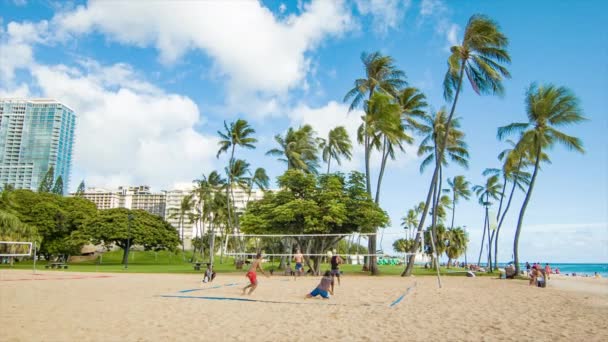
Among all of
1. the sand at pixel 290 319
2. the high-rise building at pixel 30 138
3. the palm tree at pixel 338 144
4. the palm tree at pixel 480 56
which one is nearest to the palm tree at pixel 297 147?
the palm tree at pixel 338 144

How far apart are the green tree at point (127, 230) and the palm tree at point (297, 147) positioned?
1790 centimetres

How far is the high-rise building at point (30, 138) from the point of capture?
16200cm

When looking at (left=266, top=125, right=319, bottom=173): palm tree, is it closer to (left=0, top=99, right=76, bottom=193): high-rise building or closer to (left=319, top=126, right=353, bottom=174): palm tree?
(left=319, top=126, right=353, bottom=174): palm tree

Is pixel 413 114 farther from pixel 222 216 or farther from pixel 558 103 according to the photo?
pixel 222 216

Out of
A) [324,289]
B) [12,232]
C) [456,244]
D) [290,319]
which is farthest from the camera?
[456,244]

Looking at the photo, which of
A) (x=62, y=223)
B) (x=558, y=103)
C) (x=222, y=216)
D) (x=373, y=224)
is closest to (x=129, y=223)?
(x=62, y=223)

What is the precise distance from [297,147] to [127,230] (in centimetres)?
2107

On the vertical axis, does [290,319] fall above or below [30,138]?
below

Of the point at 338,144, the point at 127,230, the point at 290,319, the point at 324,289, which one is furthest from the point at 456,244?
the point at 290,319

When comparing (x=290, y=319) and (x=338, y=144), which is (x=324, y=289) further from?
(x=338, y=144)

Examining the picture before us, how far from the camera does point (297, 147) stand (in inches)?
1431

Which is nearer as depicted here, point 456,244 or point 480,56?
point 480,56

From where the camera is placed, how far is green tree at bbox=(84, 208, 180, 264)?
4228 centimetres

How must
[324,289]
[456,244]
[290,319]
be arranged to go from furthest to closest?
[456,244]
[324,289]
[290,319]
